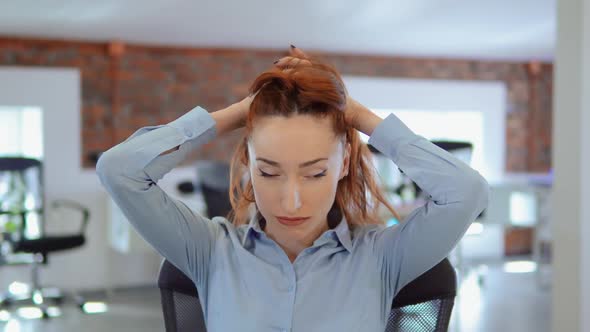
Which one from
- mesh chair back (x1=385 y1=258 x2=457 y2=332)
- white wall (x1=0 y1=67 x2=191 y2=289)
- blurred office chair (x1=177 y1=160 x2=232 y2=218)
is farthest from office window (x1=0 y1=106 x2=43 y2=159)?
mesh chair back (x1=385 y1=258 x2=457 y2=332)

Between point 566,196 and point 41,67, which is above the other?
point 41,67

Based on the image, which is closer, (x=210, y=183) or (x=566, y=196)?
(x=566, y=196)

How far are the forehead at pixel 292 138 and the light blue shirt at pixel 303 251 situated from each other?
0.11 metres

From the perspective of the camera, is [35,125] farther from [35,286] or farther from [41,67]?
[35,286]

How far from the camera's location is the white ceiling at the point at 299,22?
15.8ft

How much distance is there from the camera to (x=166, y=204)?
4.53 ft

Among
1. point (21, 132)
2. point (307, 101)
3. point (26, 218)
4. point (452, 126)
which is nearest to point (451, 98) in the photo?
point (452, 126)

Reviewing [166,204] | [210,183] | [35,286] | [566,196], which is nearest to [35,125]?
[35,286]

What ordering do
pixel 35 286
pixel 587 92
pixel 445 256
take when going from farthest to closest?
pixel 35 286 → pixel 587 92 → pixel 445 256

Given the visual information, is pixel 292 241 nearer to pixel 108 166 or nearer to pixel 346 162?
pixel 346 162

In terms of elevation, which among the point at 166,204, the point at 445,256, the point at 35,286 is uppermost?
the point at 166,204

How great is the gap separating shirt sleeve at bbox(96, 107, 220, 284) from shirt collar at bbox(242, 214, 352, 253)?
0.24ft

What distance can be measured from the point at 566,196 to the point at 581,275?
1.04 feet

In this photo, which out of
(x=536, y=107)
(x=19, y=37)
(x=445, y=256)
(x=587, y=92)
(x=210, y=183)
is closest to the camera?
(x=445, y=256)
